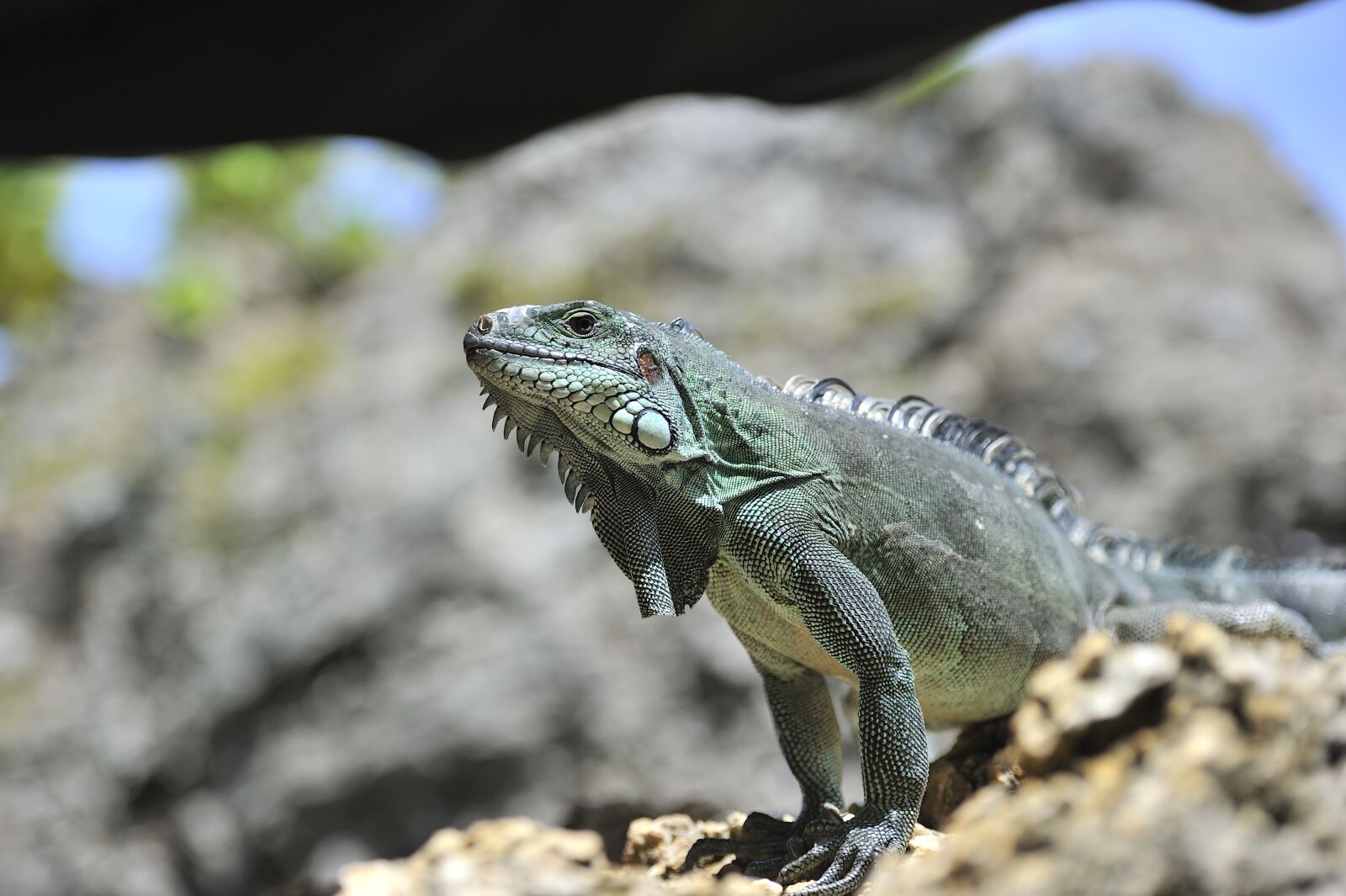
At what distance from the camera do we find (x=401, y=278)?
34.1 feet

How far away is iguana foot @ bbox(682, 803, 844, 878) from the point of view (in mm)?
2914

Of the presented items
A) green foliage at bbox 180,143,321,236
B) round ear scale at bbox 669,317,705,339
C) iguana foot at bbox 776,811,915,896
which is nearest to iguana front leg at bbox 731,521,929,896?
iguana foot at bbox 776,811,915,896

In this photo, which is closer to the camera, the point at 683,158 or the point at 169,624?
the point at 169,624

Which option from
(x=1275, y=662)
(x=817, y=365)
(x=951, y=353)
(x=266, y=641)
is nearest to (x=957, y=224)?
(x=951, y=353)

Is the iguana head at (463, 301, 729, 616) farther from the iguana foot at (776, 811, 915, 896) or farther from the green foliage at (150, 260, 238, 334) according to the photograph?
the green foliage at (150, 260, 238, 334)

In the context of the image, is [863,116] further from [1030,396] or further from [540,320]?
[540,320]

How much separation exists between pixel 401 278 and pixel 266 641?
11.9ft

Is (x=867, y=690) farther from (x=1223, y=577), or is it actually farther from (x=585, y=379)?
(x=1223, y=577)

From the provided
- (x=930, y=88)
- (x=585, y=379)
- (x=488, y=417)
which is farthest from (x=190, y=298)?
(x=585, y=379)

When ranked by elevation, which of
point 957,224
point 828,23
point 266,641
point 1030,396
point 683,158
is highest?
point 828,23

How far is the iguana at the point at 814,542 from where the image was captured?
2.67 m

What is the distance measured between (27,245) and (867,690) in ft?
38.6

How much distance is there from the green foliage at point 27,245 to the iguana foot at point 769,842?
11.0 meters

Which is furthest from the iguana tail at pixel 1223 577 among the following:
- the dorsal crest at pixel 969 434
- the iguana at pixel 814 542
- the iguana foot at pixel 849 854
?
the iguana foot at pixel 849 854
